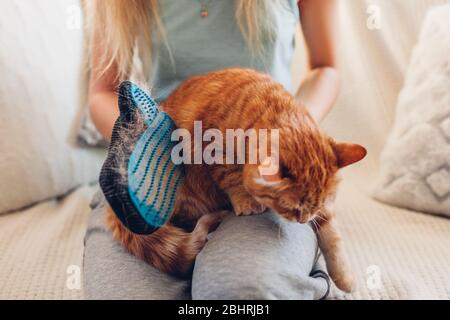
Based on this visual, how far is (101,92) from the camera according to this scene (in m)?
0.74

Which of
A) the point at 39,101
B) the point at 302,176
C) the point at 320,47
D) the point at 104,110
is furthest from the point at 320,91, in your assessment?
the point at 39,101

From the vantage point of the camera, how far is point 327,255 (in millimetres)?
608

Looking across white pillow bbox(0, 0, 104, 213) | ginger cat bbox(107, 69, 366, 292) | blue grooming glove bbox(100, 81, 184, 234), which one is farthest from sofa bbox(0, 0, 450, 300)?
blue grooming glove bbox(100, 81, 184, 234)

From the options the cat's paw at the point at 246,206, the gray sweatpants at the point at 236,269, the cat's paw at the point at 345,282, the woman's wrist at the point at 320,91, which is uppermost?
the woman's wrist at the point at 320,91

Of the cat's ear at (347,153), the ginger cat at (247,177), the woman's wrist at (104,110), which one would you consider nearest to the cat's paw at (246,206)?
the ginger cat at (247,177)

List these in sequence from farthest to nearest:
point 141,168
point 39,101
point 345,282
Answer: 1. point 39,101
2. point 345,282
3. point 141,168

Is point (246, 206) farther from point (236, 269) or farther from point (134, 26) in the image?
point (134, 26)

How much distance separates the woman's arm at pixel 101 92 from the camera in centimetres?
70

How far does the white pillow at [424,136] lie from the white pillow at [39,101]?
0.50 meters

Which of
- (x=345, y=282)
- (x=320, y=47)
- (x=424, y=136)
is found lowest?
(x=345, y=282)

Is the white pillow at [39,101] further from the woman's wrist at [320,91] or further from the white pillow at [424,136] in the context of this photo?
the white pillow at [424,136]

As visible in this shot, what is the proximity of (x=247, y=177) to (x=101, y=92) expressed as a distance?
33 cm

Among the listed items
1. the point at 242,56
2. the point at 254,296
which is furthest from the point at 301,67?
the point at 254,296

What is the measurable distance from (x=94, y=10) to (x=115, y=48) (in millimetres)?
76
